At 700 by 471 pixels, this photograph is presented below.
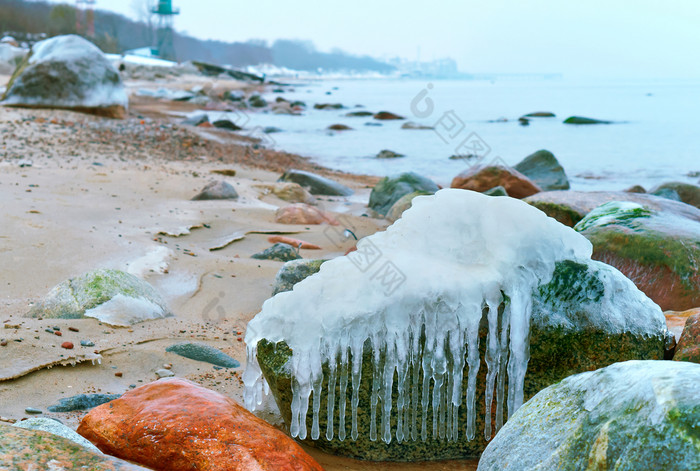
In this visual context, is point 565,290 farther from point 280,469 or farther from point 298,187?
point 298,187

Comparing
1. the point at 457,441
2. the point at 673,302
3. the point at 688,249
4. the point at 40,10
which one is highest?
the point at 40,10

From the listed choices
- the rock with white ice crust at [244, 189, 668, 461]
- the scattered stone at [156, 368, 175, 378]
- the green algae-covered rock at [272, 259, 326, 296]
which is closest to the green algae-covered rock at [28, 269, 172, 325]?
the scattered stone at [156, 368, 175, 378]

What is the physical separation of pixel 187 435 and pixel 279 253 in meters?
3.07

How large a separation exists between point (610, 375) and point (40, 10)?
214 ft

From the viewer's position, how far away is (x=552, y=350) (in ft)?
8.58

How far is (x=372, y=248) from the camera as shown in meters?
2.72

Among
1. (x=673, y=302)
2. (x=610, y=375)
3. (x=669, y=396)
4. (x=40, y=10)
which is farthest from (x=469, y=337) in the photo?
(x=40, y=10)

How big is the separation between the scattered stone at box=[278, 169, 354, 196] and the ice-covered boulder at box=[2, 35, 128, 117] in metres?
5.14

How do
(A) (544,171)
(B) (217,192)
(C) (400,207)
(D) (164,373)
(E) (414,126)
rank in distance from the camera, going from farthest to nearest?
(E) (414,126) < (A) (544,171) < (C) (400,207) < (B) (217,192) < (D) (164,373)

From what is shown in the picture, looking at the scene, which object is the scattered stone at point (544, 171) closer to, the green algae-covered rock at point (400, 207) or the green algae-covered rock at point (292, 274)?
the green algae-covered rock at point (400, 207)

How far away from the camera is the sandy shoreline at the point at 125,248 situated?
294cm

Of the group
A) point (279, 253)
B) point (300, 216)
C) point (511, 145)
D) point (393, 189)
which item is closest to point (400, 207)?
point (393, 189)

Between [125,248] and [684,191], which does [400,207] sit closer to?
[125,248]

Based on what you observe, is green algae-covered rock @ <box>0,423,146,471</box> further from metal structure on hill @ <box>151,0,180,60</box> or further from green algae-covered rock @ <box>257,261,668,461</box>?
metal structure on hill @ <box>151,0,180,60</box>
